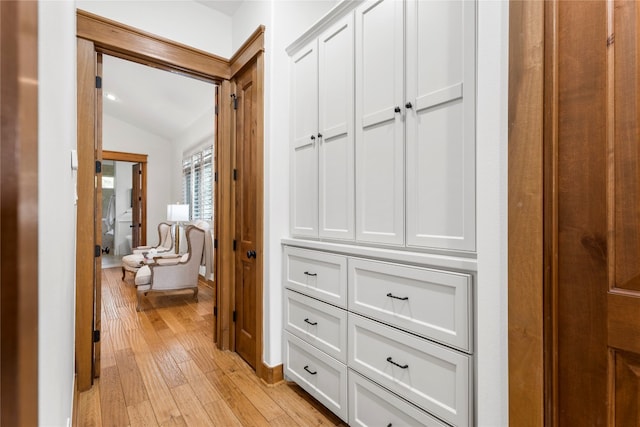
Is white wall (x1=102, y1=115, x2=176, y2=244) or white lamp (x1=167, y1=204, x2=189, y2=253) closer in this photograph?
white lamp (x1=167, y1=204, x2=189, y2=253)

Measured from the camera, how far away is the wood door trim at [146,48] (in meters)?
2.08

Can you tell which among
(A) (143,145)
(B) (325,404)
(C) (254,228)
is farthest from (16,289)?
(A) (143,145)

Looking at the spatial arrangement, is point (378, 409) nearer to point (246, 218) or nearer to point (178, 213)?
point (246, 218)

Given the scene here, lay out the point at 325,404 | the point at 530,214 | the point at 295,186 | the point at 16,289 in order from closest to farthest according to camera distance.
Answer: the point at 16,289 < the point at 530,214 < the point at 325,404 < the point at 295,186

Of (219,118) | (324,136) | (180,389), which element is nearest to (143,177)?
(219,118)

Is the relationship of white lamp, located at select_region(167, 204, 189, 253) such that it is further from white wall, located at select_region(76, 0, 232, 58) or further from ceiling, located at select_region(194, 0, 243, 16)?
ceiling, located at select_region(194, 0, 243, 16)

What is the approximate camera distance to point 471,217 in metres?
1.17

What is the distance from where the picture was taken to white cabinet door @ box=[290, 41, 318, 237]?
1984 mm

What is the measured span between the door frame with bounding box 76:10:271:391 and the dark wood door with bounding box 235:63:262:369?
9 cm

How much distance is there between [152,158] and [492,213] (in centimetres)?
731

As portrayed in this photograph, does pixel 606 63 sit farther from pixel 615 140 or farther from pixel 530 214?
pixel 530 214

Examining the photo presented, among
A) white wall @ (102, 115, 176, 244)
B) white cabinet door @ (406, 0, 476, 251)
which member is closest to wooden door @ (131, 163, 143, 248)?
white wall @ (102, 115, 176, 244)

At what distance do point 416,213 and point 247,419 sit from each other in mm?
1500

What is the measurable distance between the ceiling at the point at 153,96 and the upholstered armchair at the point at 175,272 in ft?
6.54
